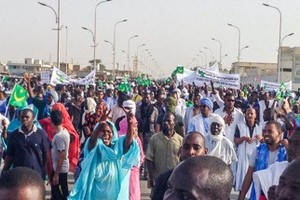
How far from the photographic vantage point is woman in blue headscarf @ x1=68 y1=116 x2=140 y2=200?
20.1 feet

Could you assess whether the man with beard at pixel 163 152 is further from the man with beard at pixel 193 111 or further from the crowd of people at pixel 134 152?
the man with beard at pixel 193 111

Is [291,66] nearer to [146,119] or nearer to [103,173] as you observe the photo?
[146,119]

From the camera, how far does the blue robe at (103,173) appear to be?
20.1 ft

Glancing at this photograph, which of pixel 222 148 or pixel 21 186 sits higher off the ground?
pixel 21 186

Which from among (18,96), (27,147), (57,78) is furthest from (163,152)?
(57,78)

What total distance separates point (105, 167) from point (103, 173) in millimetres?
63

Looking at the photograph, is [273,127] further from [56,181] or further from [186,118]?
[186,118]

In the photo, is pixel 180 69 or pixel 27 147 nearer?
pixel 27 147

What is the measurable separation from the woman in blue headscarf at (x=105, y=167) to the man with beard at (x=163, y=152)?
786 millimetres

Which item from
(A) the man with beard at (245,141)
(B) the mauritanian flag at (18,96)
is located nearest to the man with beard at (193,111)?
(B) the mauritanian flag at (18,96)

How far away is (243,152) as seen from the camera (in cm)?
821

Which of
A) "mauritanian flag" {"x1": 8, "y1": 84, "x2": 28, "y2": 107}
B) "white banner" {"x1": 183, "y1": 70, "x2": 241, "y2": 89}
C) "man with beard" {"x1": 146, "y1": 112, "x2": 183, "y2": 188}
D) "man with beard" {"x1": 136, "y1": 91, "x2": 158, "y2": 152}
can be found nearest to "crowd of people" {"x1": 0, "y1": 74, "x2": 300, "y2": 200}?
"man with beard" {"x1": 146, "y1": 112, "x2": 183, "y2": 188}

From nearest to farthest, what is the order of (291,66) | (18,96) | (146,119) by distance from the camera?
(18,96), (146,119), (291,66)

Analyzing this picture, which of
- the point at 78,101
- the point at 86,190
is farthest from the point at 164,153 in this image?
the point at 78,101
